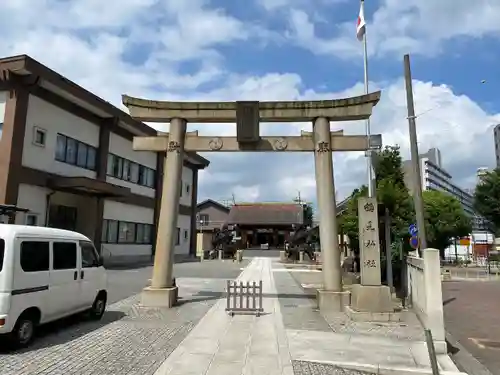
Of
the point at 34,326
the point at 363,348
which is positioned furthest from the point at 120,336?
the point at 363,348

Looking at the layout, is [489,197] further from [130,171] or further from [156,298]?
[156,298]

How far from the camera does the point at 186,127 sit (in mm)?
14062

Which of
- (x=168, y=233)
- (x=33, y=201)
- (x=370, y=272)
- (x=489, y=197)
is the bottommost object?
(x=370, y=272)

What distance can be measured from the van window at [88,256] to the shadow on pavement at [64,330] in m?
1.34

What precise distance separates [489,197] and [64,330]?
40.9 m

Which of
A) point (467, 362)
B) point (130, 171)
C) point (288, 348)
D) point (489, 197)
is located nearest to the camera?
point (467, 362)

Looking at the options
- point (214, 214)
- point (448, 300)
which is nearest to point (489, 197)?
point (448, 300)

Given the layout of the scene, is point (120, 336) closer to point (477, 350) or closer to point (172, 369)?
point (172, 369)

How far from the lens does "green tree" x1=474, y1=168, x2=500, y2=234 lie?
4009 cm

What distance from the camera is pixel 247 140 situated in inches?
527

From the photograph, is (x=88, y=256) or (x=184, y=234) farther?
(x=184, y=234)

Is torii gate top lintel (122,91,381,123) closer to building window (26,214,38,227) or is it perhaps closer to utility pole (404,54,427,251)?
utility pole (404,54,427,251)

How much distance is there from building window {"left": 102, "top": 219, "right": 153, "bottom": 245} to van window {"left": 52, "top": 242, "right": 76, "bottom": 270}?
20076mm

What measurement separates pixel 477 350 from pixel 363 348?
9.07 feet
